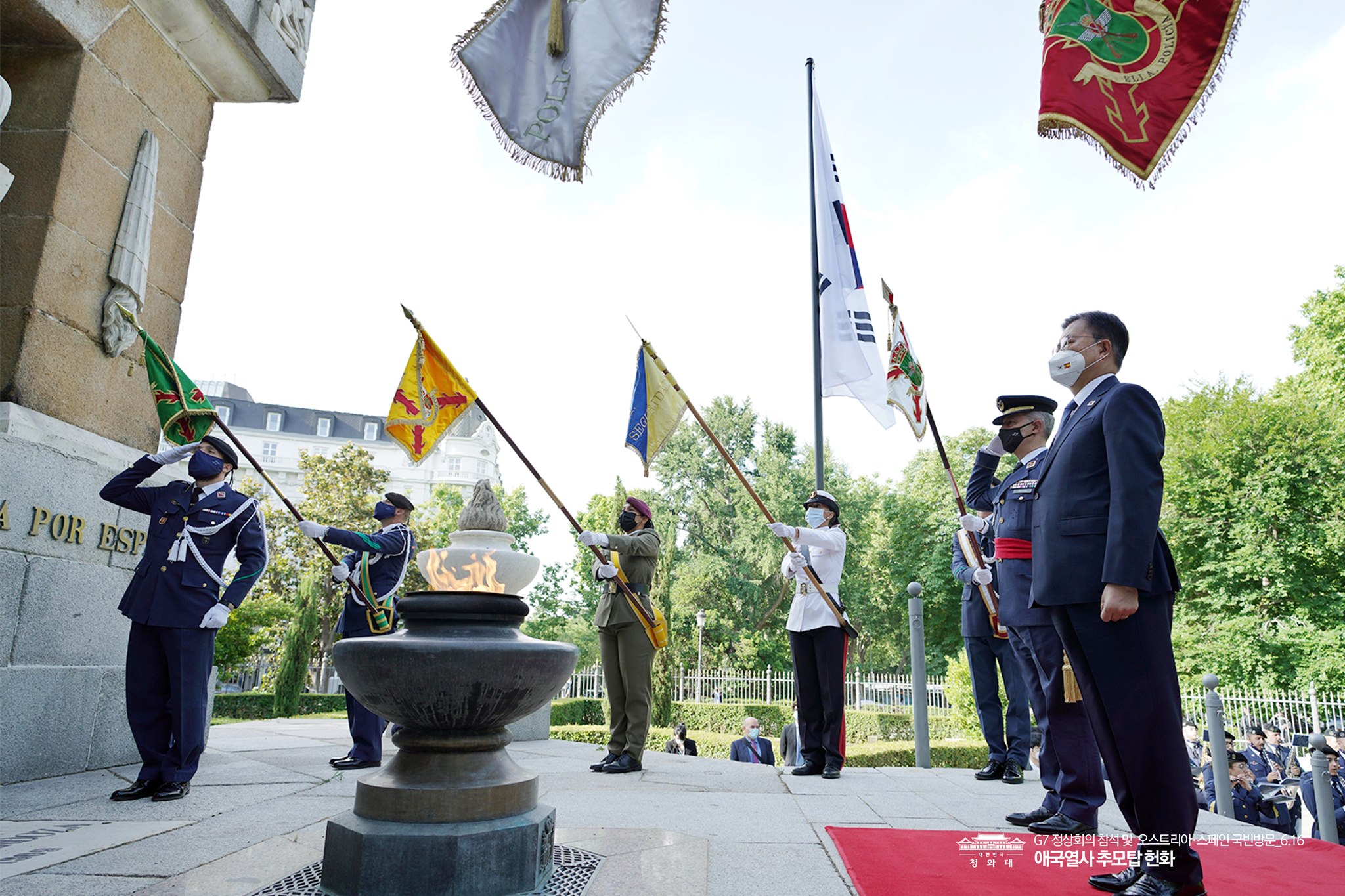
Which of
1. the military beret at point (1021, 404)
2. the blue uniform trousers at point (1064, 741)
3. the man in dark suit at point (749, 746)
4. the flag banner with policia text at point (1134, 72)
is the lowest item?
the man in dark suit at point (749, 746)

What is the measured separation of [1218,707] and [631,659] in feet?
14.8

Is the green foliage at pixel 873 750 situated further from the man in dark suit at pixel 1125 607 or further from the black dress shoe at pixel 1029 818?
the man in dark suit at pixel 1125 607

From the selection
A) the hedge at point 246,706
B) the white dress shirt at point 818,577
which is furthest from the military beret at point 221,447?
the hedge at point 246,706

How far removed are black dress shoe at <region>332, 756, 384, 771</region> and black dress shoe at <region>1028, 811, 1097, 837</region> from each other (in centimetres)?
432

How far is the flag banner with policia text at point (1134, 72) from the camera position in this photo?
3.83m

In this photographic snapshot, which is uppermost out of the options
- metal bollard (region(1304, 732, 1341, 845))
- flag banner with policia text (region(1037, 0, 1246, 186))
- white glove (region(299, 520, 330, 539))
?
flag banner with policia text (region(1037, 0, 1246, 186))

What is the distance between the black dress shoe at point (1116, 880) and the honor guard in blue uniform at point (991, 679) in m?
3.39

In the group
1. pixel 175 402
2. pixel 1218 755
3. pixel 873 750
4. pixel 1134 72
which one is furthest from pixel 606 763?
pixel 873 750

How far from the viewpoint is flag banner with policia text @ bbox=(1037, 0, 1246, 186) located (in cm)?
383

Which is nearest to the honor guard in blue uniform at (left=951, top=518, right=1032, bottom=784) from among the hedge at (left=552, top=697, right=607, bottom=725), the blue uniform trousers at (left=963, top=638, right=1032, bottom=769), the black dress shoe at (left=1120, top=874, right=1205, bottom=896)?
the blue uniform trousers at (left=963, top=638, right=1032, bottom=769)

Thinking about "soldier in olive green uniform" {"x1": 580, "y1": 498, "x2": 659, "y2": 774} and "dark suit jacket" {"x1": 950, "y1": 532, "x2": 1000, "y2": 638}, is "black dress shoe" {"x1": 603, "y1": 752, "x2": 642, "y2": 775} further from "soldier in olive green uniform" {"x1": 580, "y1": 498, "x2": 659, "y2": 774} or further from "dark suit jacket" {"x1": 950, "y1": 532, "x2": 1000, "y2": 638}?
"dark suit jacket" {"x1": 950, "y1": 532, "x2": 1000, "y2": 638}

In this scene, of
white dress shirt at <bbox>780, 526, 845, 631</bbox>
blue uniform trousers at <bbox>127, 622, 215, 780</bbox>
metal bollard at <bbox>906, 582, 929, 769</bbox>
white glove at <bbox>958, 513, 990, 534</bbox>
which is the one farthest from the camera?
metal bollard at <bbox>906, 582, 929, 769</bbox>

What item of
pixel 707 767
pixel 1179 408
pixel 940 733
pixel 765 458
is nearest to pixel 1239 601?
pixel 1179 408

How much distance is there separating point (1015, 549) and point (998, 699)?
2745 millimetres
